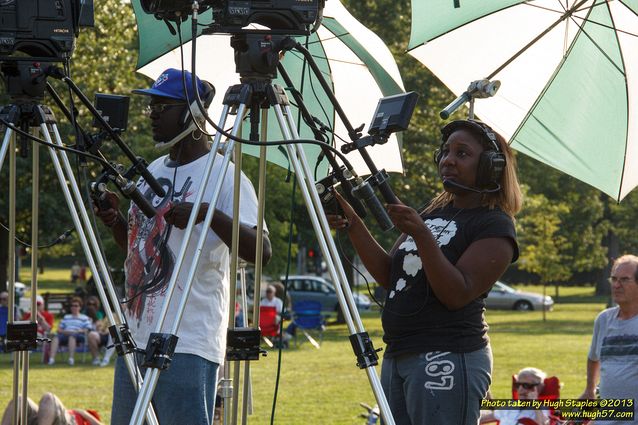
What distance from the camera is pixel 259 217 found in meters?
4.00

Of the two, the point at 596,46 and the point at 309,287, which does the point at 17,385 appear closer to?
the point at 596,46

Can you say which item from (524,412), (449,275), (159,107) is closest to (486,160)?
(449,275)

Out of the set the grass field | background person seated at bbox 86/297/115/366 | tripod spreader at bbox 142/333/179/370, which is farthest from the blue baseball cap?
background person seated at bbox 86/297/115/366

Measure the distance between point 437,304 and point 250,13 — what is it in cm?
129

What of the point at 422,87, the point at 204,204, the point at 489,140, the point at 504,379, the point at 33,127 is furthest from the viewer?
the point at 422,87

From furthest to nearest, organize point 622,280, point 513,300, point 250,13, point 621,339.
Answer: point 513,300 → point 622,280 → point 621,339 → point 250,13

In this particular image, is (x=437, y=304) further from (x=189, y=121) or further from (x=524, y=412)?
(x=524, y=412)

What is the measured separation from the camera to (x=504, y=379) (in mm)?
17438

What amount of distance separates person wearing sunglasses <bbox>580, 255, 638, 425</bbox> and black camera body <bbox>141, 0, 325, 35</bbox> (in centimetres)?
428

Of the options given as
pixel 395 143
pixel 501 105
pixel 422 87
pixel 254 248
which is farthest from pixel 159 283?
pixel 422 87

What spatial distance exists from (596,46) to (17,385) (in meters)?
3.41

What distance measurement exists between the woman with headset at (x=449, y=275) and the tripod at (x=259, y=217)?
0.36m

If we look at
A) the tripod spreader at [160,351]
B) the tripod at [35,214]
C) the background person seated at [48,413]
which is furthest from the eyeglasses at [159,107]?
the background person seated at [48,413]

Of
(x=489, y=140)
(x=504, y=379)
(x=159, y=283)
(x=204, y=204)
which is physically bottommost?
(x=504, y=379)
